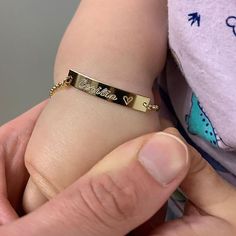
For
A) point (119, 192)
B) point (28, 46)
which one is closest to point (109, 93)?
point (119, 192)

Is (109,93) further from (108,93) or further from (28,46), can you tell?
(28,46)

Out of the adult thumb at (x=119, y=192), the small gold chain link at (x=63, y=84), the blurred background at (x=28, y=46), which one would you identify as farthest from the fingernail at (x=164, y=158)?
the blurred background at (x=28, y=46)

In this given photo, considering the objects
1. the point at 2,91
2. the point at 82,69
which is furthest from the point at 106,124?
the point at 2,91

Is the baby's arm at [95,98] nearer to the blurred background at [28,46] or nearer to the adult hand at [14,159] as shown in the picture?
the adult hand at [14,159]

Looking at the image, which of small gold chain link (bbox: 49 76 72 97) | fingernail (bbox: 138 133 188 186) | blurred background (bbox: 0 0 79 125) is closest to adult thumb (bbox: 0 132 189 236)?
fingernail (bbox: 138 133 188 186)

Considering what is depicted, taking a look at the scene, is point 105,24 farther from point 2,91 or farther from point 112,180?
point 2,91

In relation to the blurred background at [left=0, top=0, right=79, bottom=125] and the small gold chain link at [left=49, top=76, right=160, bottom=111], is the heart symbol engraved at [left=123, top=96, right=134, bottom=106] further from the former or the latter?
the blurred background at [left=0, top=0, right=79, bottom=125]
